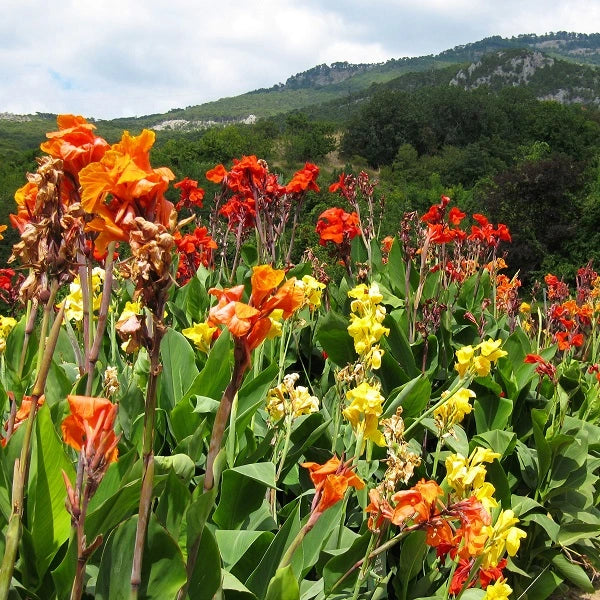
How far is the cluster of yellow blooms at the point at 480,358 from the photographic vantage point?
1781 mm

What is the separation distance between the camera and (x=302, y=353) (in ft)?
10.4

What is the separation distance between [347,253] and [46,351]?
8.17 feet

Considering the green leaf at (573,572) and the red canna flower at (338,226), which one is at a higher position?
the red canna flower at (338,226)

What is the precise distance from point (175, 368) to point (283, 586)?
114cm

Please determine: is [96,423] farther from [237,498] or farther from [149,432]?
[237,498]

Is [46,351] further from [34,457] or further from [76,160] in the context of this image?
[34,457]

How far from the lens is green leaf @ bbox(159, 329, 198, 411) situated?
2.08 m

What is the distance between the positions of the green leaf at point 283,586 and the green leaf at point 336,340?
1445 mm

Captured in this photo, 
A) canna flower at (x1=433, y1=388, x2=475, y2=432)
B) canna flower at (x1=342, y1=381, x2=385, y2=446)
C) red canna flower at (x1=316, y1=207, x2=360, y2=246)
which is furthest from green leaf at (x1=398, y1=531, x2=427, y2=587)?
red canna flower at (x1=316, y1=207, x2=360, y2=246)

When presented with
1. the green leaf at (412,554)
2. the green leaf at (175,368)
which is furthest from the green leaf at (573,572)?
the green leaf at (175,368)

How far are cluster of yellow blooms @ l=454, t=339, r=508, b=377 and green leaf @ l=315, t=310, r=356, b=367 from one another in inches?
26.7

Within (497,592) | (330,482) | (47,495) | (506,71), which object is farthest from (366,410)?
(506,71)

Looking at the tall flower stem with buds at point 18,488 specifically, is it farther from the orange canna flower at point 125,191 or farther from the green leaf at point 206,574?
the green leaf at point 206,574

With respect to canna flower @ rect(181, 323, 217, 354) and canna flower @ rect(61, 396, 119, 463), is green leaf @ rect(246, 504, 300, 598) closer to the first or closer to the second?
canna flower @ rect(61, 396, 119, 463)
